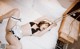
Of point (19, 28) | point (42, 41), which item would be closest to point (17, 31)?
point (19, 28)

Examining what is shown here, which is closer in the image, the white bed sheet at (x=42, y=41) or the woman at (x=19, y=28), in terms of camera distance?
the woman at (x=19, y=28)

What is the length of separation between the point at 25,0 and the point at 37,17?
0.25 meters

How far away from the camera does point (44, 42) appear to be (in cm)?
164

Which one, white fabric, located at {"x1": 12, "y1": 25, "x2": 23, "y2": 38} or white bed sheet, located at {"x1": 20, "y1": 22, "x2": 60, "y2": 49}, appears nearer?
white fabric, located at {"x1": 12, "y1": 25, "x2": 23, "y2": 38}

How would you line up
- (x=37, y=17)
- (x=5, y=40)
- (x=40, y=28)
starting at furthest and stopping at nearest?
(x=37, y=17)
(x=40, y=28)
(x=5, y=40)

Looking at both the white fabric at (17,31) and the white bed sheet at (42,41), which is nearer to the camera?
the white fabric at (17,31)

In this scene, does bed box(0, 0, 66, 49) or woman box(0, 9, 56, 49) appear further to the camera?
bed box(0, 0, 66, 49)

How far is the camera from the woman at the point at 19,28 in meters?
1.39

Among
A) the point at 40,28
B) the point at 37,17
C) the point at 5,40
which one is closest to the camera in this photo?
the point at 5,40

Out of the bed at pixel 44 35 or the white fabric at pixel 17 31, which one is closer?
the white fabric at pixel 17 31

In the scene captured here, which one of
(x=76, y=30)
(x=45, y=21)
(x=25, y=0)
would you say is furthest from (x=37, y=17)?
(x=76, y=30)

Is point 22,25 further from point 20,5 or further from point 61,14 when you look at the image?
point 61,14

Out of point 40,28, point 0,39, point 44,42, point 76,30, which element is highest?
point 76,30

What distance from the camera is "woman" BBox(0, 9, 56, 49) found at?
139 cm
